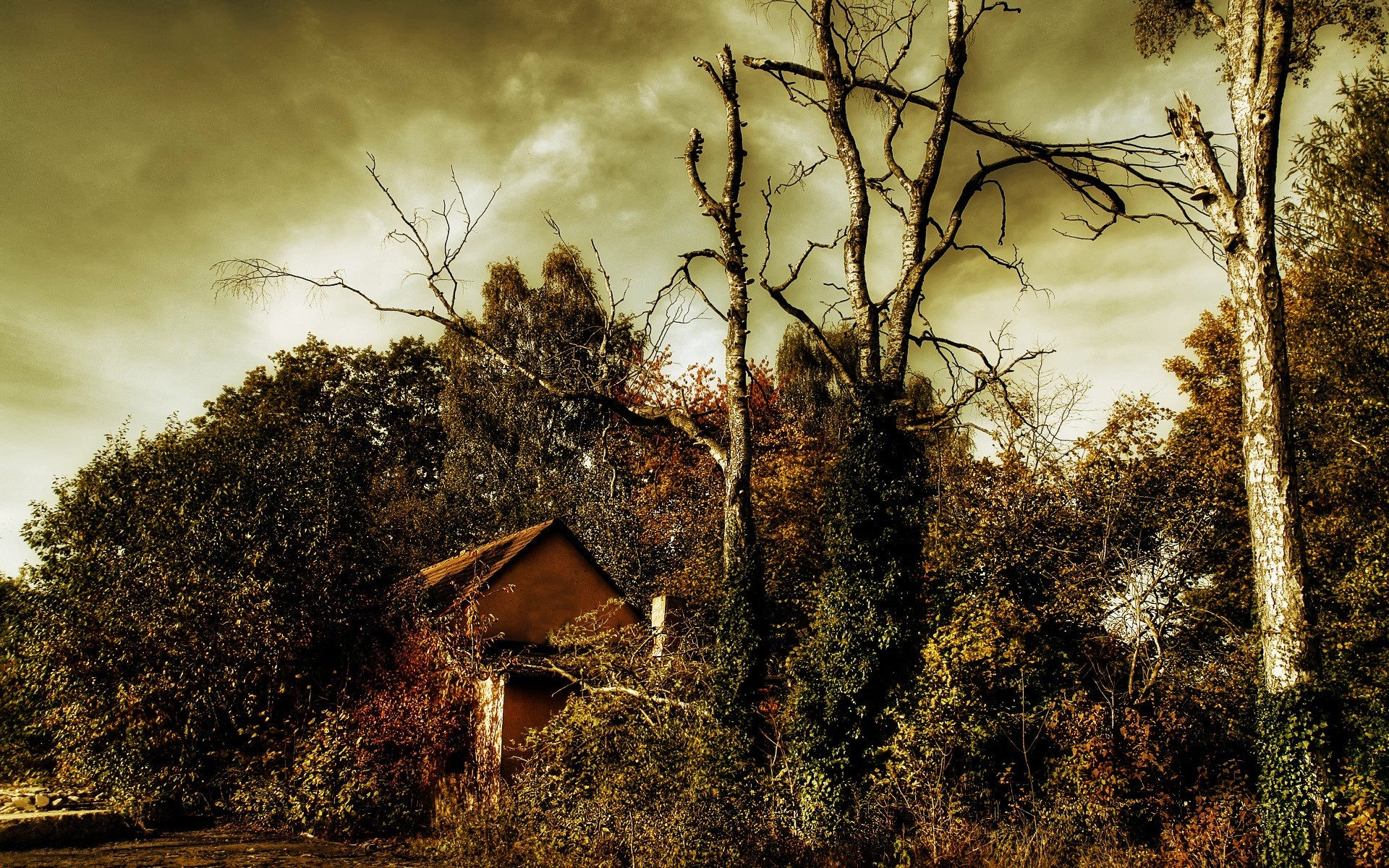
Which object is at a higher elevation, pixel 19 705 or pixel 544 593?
pixel 544 593

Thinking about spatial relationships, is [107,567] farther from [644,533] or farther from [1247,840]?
[1247,840]

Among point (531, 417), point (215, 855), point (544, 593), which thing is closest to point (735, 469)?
point (544, 593)

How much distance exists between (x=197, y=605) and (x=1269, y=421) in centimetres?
1637

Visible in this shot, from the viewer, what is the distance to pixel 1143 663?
42.7 feet

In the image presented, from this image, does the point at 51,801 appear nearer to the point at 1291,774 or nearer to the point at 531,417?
the point at 531,417

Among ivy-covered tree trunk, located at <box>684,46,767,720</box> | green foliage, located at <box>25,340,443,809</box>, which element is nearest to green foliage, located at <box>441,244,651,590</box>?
green foliage, located at <box>25,340,443,809</box>

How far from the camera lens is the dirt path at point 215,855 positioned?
1057cm

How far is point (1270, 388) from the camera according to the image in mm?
10164

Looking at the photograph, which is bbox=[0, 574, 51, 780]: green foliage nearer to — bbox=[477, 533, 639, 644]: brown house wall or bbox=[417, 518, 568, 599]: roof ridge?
bbox=[417, 518, 568, 599]: roof ridge

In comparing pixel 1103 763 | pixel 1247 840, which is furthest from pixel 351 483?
pixel 1247 840

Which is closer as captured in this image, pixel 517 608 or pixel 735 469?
pixel 735 469

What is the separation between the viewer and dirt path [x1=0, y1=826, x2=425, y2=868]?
416 inches

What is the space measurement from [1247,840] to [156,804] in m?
16.2

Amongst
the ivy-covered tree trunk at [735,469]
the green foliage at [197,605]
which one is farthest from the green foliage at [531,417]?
the ivy-covered tree trunk at [735,469]
